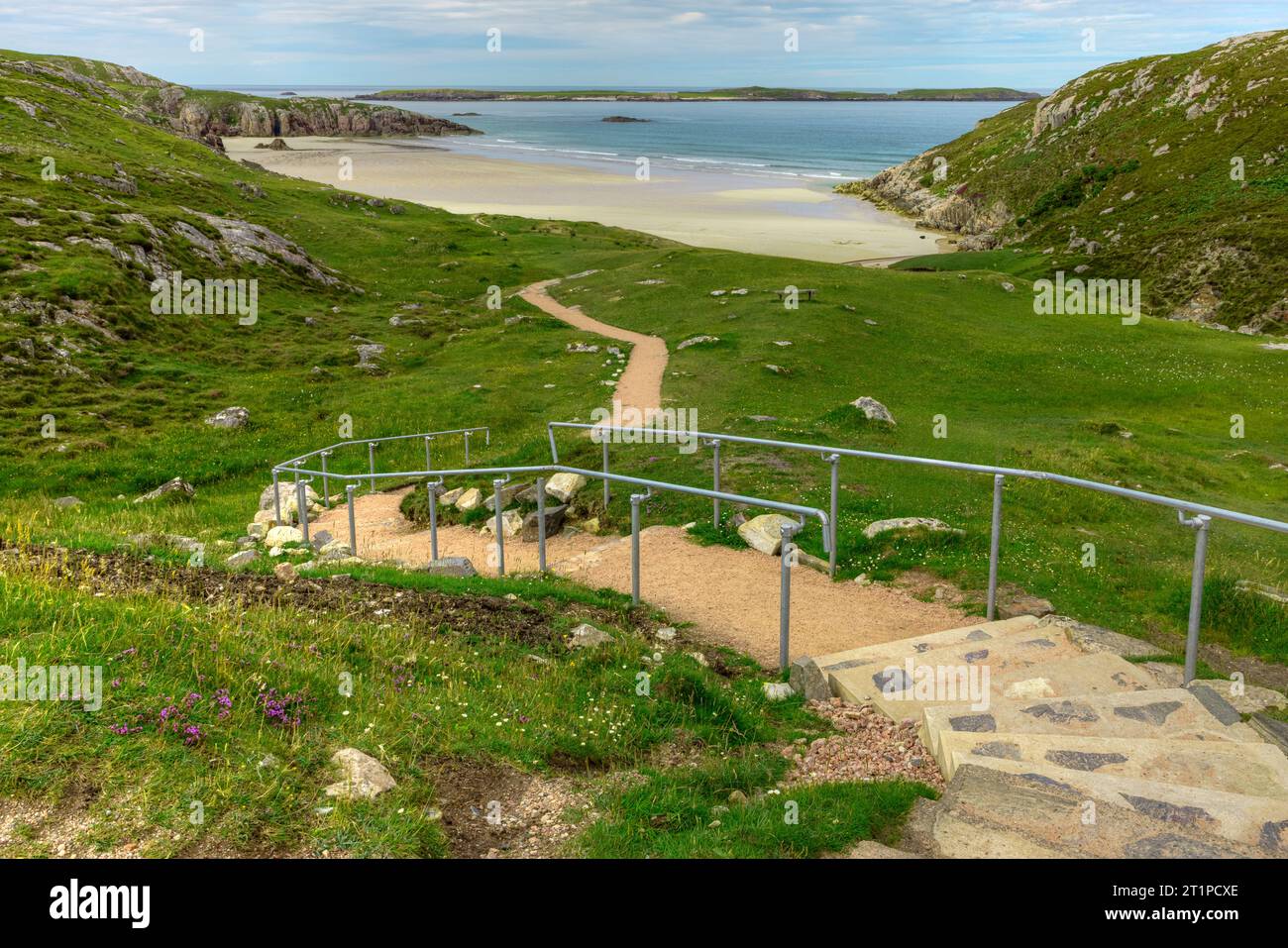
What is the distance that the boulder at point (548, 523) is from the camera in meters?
18.1

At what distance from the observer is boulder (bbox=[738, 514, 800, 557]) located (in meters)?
15.1

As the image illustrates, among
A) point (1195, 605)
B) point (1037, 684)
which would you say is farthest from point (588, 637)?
point (1195, 605)

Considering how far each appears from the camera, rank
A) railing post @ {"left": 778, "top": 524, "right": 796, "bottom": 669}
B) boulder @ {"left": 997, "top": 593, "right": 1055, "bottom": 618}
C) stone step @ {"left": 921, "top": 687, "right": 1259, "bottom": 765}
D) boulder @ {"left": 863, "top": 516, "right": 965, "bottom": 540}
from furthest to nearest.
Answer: boulder @ {"left": 863, "top": 516, "right": 965, "bottom": 540} → boulder @ {"left": 997, "top": 593, "right": 1055, "bottom": 618} → railing post @ {"left": 778, "top": 524, "right": 796, "bottom": 669} → stone step @ {"left": 921, "top": 687, "right": 1259, "bottom": 765}

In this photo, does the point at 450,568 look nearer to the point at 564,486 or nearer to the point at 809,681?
the point at 564,486

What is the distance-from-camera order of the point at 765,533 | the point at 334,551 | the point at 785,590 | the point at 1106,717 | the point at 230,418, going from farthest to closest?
the point at 230,418 < the point at 334,551 < the point at 765,533 < the point at 785,590 < the point at 1106,717

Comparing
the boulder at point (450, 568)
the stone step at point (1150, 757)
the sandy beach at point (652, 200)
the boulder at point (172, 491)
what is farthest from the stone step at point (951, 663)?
the sandy beach at point (652, 200)

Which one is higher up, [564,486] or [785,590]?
[785,590]

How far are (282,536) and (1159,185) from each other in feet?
267

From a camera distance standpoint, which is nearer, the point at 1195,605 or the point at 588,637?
the point at 1195,605

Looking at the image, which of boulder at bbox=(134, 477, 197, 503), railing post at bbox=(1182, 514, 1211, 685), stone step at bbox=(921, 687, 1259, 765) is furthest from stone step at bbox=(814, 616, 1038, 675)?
boulder at bbox=(134, 477, 197, 503)

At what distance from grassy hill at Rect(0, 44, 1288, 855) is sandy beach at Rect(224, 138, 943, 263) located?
29196 millimetres

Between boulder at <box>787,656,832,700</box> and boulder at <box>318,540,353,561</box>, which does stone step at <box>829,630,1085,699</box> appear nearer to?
boulder at <box>787,656,832,700</box>

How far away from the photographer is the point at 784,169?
557 feet

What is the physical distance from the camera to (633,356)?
122ft
